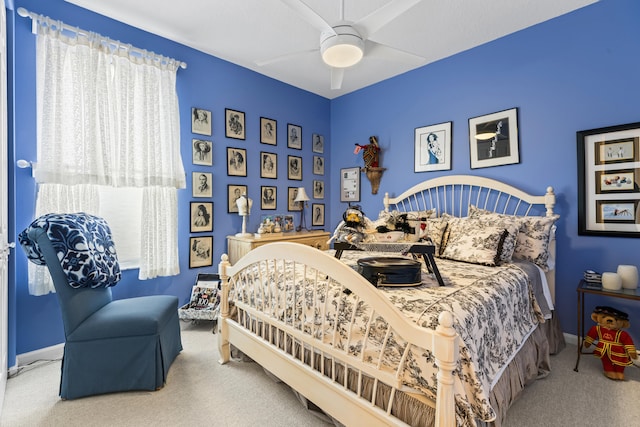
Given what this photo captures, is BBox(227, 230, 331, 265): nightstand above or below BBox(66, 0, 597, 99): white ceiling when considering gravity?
below

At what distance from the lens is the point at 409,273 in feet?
A: 5.38

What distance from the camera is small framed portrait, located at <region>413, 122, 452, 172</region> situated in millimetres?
3449

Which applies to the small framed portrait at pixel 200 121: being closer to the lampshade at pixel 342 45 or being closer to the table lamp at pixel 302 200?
the table lamp at pixel 302 200

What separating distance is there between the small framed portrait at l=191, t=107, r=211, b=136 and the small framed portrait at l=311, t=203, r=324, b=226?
1.82m

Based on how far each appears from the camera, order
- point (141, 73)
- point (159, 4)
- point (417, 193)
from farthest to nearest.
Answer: point (417, 193)
point (141, 73)
point (159, 4)

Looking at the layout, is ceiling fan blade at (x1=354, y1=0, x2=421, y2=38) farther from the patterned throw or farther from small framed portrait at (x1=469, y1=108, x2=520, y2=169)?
the patterned throw

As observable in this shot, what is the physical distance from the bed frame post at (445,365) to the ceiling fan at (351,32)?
1567mm

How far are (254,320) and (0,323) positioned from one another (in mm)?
1459

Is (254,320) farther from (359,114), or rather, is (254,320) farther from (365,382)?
(359,114)

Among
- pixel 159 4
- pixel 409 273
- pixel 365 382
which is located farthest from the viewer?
pixel 159 4

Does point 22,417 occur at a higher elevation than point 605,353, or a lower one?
lower

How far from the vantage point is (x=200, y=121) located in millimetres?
3275

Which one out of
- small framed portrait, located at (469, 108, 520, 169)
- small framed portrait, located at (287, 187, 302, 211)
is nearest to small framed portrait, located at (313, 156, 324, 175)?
small framed portrait, located at (287, 187, 302, 211)

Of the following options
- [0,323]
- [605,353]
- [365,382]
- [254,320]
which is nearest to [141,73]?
[0,323]
